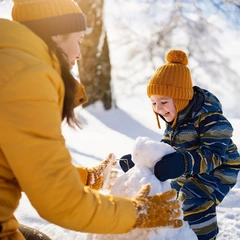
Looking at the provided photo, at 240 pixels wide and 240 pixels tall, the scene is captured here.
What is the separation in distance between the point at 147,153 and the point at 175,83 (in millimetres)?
658

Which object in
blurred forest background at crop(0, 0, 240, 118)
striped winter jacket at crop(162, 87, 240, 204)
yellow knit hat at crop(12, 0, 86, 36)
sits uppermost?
yellow knit hat at crop(12, 0, 86, 36)

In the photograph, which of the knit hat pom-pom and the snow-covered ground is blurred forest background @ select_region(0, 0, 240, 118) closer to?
the snow-covered ground

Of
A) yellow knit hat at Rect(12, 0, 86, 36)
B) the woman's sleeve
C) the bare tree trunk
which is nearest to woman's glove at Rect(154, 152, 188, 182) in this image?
the woman's sleeve

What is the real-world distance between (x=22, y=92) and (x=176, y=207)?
32.4 inches

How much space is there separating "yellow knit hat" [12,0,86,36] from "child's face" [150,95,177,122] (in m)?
1.11

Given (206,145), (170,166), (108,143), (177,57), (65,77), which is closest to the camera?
(65,77)

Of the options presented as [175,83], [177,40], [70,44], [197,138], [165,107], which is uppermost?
[70,44]

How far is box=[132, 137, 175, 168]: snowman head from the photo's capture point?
2.16 meters

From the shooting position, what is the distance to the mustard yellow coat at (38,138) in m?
1.30

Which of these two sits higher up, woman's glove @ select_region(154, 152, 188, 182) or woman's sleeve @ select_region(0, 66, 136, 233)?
woman's sleeve @ select_region(0, 66, 136, 233)

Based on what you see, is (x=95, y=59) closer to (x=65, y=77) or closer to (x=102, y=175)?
(x=102, y=175)

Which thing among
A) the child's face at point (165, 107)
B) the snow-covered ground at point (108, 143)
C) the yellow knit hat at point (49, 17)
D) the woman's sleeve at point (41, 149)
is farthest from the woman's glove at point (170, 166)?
the yellow knit hat at point (49, 17)

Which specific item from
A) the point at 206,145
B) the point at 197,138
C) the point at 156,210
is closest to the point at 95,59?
the point at 197,138

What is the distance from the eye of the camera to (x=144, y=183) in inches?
79.2
